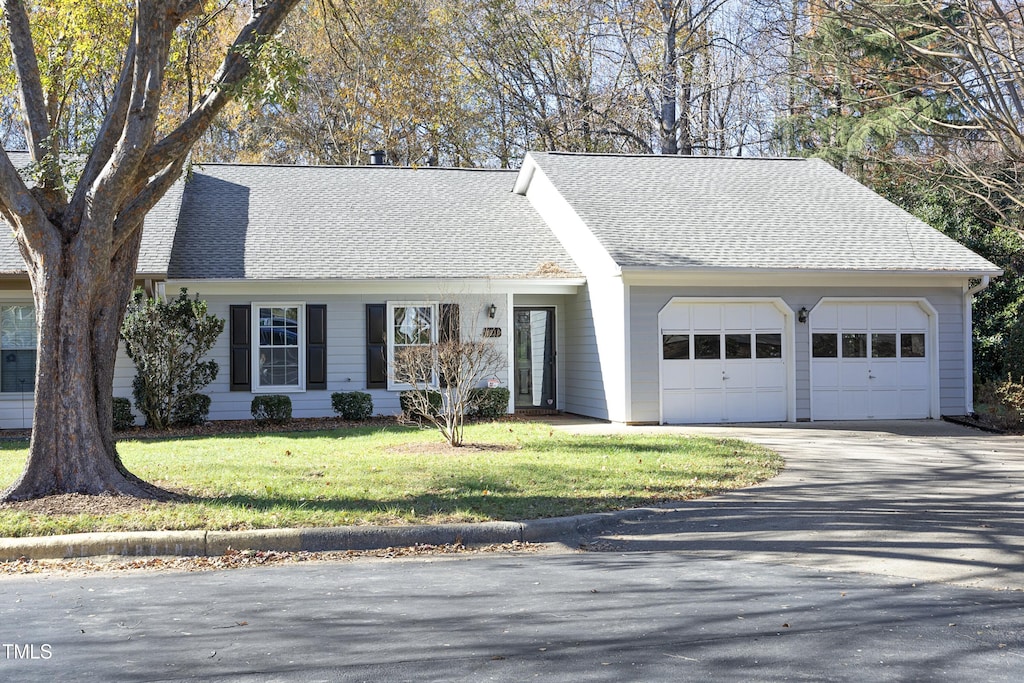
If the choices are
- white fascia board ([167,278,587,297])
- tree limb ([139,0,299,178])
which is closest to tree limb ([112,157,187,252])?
tree limb ([139,0,299,178])

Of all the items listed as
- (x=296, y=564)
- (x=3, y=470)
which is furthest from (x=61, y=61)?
(x=296, y=564)

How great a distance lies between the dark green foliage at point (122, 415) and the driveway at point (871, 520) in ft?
36.9

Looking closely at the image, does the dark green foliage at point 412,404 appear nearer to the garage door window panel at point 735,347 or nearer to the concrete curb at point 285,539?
the garage door window panel at point 735,347

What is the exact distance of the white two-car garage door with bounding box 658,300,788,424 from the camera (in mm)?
18266

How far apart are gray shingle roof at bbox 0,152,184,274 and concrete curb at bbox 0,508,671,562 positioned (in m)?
9.65

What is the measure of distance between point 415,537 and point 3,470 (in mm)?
6379

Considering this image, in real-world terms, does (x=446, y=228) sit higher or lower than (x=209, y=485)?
higher

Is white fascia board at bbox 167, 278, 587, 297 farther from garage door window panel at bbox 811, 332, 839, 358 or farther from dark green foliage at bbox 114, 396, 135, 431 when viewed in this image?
garage door window panel at bbox 811, 332, 839, 358

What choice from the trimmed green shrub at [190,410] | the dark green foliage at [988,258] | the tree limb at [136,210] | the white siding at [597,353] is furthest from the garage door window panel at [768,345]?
the tree limb at [136,210]

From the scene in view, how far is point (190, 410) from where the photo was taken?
18.0m

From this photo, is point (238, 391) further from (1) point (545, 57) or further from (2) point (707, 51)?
(2) point (707, 51)

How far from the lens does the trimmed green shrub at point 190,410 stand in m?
18.0

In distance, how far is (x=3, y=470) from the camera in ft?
39.6

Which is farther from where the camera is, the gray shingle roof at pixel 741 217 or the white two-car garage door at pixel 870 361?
the white two-car garage door at pixel 870 361
